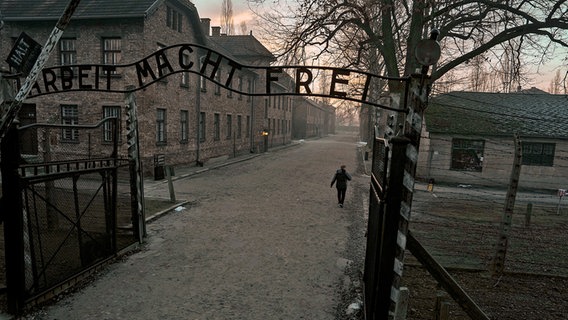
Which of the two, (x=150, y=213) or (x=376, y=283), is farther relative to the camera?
(x=150, y=213)

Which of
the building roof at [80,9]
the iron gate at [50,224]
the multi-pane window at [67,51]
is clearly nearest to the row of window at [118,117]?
the multi-pane window at [67,51]

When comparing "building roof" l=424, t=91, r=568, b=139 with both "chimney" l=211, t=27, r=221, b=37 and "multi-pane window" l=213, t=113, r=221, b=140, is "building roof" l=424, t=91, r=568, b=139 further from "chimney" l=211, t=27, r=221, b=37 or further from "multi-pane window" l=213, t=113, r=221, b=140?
"chimney" l=211, t=27, r=221, b=37

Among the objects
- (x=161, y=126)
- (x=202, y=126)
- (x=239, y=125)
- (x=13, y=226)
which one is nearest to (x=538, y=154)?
(x=202, y=126)

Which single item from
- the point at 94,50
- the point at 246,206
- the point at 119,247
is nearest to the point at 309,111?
the point at 94,50

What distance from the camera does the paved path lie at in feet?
19.2

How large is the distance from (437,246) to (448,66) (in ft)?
29.0

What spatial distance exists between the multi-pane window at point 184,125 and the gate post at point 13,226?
56.2 feet

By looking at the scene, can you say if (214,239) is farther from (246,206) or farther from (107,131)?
(107,131)

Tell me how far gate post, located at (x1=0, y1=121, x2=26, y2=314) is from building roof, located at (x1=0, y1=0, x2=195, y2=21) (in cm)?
1417

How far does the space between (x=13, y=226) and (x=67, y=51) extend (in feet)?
54.9

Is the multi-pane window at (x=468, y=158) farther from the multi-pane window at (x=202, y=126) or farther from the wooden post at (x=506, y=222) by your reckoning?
the multi-pane window at (x=202, y=126)

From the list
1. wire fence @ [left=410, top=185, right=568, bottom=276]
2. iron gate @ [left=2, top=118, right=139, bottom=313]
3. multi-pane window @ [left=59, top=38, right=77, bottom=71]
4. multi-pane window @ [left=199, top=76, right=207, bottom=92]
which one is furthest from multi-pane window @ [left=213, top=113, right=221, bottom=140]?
iron gate @ [left=2, top=118, right=139, bottom=313]

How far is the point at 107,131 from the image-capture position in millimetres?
18531

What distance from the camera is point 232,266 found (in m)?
7.59
